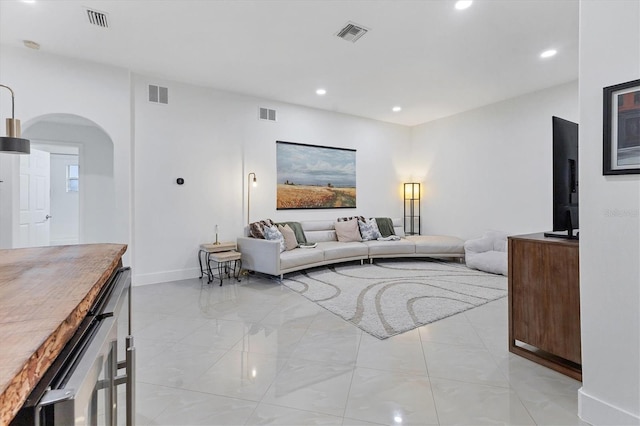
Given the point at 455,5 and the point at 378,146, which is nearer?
the point at 455,5

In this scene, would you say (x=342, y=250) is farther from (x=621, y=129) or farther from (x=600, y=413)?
(x=621, y=129)

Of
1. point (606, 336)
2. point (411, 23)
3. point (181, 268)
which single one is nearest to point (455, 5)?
point (411, 23)

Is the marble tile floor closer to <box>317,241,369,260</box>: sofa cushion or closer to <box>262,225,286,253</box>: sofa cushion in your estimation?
<box>262,225,286,253</box>: sofa cushion

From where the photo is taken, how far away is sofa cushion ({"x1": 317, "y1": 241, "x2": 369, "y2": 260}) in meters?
5.16

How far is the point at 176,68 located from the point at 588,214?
15.2ft

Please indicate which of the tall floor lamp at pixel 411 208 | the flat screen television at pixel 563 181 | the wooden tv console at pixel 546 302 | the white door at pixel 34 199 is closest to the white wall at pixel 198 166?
the white door at pixel 34 199

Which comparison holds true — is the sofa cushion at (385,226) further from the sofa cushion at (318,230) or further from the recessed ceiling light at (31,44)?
the recessed ceiling light at (31,44)

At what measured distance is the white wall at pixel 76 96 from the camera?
3.58 metres

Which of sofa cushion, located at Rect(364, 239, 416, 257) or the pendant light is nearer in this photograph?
the pendant light

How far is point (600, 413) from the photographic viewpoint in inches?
63.8

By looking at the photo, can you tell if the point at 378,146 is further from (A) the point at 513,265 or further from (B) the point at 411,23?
(A) the point at 513,265

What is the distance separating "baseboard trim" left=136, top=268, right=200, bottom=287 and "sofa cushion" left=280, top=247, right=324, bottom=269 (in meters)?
1.42

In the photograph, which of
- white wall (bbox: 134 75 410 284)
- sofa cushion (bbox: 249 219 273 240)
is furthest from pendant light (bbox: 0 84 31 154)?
sofa cushion (bbox: 249 219 273 240)

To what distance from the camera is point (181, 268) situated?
4.69 m
